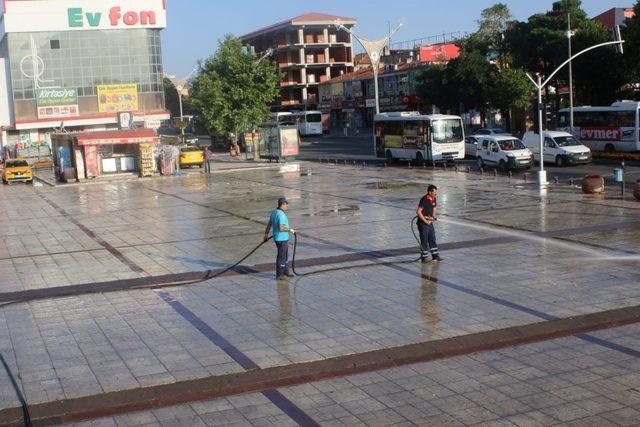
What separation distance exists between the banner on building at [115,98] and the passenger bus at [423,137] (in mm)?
37931

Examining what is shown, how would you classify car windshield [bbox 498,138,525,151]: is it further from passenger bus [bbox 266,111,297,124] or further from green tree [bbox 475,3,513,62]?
passenger bus [bbox 266,111,297,124]

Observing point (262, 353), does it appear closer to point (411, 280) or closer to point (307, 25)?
point (411, 280)

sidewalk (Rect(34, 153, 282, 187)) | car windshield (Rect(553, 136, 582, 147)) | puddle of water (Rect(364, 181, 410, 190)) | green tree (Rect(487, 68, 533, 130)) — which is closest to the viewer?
puddle of water (Rect(364, 181, 410, 190))

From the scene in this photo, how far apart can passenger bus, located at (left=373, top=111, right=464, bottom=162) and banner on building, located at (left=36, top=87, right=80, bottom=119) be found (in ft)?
131

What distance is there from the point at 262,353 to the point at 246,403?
1684mm

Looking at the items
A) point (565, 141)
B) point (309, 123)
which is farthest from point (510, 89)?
point (309, 123)

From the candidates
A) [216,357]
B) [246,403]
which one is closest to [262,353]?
[216,357]

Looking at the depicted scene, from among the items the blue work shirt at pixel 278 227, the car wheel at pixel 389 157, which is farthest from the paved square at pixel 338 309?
the car wheel at pixel 389 157

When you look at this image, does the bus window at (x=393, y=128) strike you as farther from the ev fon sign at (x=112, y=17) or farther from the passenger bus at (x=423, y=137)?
the ev fon sign at (x=112, y=17)

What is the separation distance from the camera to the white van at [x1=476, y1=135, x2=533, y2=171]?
37812mm

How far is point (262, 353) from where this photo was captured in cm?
1029

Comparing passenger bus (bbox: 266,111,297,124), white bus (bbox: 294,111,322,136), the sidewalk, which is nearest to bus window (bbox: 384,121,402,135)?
the sidewalk

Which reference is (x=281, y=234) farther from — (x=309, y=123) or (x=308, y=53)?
(x=308, y=53)

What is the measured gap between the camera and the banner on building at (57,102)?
243 ft
